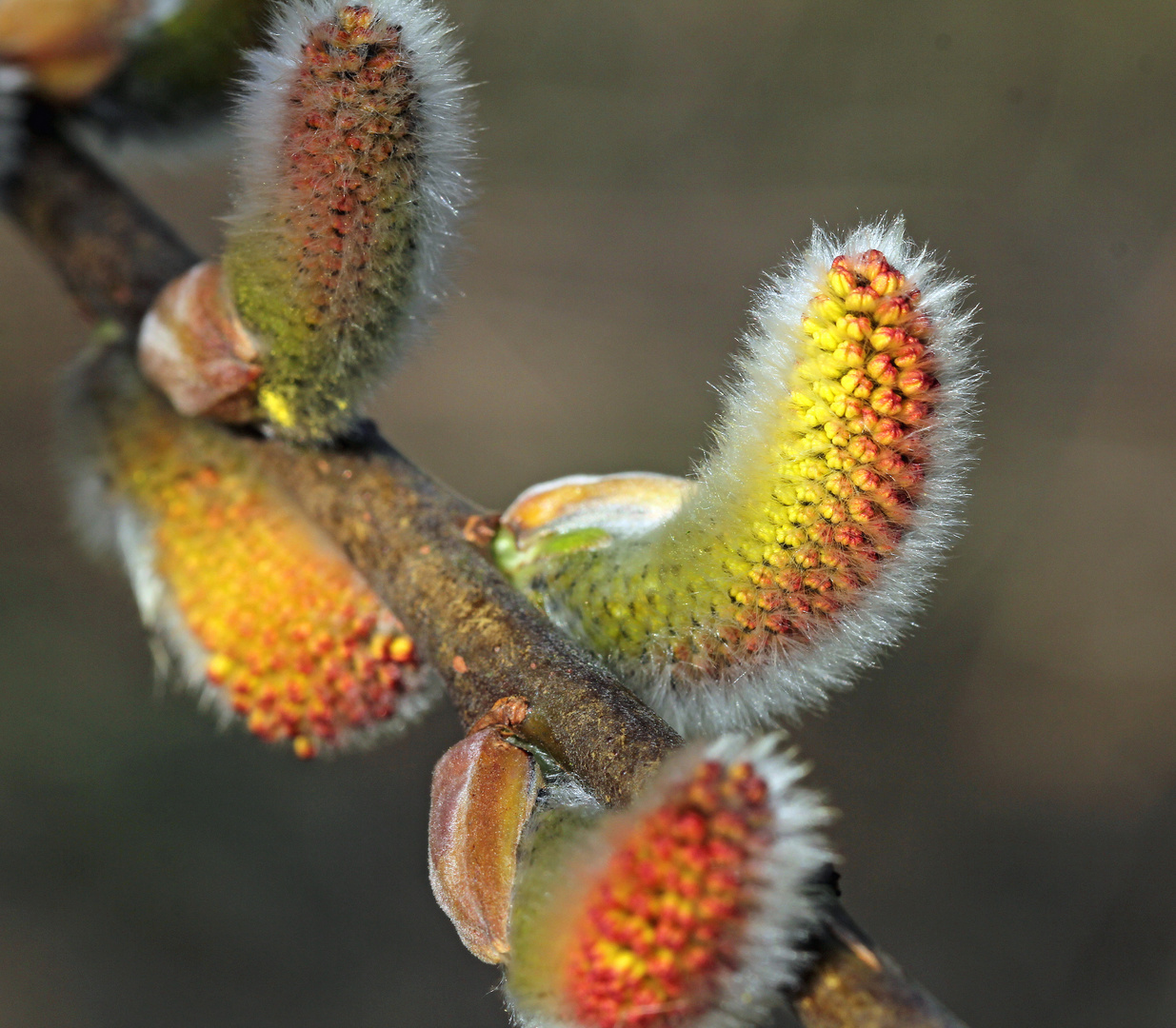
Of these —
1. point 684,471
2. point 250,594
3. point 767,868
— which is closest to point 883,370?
point 767,868

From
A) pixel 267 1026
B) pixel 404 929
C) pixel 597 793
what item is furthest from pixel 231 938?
pixel 597 793

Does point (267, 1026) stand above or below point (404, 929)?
below

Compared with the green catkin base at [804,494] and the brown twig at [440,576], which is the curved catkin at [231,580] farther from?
the green catkin base at [804,494]

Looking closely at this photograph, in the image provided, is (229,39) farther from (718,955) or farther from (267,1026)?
(267,1026)

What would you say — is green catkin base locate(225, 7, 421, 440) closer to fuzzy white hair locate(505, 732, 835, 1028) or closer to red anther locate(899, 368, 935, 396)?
red anther locate(899, 368, 935, 396)

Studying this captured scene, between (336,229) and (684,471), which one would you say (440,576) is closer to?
(336,229)

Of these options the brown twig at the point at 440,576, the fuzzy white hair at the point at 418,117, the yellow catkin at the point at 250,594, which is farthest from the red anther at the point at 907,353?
the yellow catkin at the point at 250,594

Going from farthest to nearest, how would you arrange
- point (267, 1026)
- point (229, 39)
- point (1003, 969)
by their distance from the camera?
point (1003, 969) → point (267, 1026) → point (229, 39)
